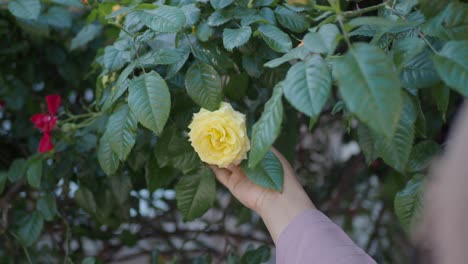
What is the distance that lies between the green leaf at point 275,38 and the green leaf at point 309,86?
0.52 feet

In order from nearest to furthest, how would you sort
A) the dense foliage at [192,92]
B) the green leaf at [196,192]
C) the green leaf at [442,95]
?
the dense foliage at [192,92], the green leaf at [442,95], the green leaf at [196,192]

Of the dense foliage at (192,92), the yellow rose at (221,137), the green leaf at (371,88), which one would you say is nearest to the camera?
the green leaf at (371,88)

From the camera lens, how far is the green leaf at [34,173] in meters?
1.21

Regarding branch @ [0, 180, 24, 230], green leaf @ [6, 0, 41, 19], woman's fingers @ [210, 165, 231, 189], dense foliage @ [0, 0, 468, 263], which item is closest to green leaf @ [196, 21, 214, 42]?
dense foliage @ [0, 0, 468, 263]

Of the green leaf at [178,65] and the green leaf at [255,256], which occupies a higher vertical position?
the green leaf at [178,65]

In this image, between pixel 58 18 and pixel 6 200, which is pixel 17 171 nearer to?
pixel 6 200

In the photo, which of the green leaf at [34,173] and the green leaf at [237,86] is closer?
the green leaf at [237,86]

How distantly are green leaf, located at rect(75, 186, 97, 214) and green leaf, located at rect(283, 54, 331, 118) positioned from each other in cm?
71

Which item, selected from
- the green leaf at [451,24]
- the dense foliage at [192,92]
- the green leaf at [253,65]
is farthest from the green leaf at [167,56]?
the green leaf at [451,24]

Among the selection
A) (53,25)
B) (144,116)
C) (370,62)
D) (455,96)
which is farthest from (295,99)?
(53,25)

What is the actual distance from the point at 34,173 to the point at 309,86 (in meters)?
0.71

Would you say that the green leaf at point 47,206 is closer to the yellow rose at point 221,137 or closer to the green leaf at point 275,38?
the yellow rose at point 221,137

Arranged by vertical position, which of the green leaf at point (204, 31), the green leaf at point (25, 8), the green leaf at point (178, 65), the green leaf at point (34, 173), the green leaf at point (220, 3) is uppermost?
the green leaf at point (220, 3)

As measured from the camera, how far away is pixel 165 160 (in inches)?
40.9
